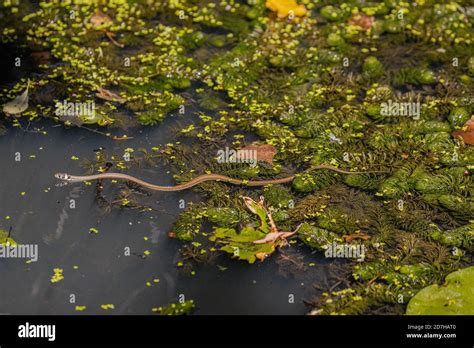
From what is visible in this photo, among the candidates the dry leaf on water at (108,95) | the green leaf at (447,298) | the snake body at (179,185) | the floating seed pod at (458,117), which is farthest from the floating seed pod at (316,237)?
the dry leaf on water at (108,95)

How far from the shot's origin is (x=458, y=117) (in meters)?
6.41

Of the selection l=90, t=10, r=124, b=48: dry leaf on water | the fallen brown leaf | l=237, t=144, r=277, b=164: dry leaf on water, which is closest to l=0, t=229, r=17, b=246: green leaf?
l=237, t=144, r=277, b=164: dry leaf on water

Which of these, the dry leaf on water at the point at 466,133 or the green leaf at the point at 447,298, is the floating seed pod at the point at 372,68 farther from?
the green leaf at the point at 447,298

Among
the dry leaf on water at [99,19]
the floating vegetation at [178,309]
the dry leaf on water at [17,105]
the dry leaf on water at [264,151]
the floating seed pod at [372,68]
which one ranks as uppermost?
the dry leaf on water at [99,19]

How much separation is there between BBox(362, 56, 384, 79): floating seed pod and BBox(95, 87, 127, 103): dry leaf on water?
7.16 feet

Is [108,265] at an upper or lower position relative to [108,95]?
lower

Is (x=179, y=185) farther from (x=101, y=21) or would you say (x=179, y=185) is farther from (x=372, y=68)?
(x=101, y=21)

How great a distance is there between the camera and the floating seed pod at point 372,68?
22.7ft

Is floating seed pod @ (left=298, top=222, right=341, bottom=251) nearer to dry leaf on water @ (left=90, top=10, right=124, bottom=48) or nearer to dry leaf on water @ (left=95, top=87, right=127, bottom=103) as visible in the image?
dry leaf on water @ (left=95, top=87, right=127, bottom=103)

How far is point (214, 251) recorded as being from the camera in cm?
542

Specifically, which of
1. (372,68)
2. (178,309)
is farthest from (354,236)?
(372,68)

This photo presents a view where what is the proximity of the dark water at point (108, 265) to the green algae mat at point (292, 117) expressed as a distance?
9 cm

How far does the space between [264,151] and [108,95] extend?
1.51 m

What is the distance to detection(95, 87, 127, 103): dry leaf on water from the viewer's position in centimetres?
663
